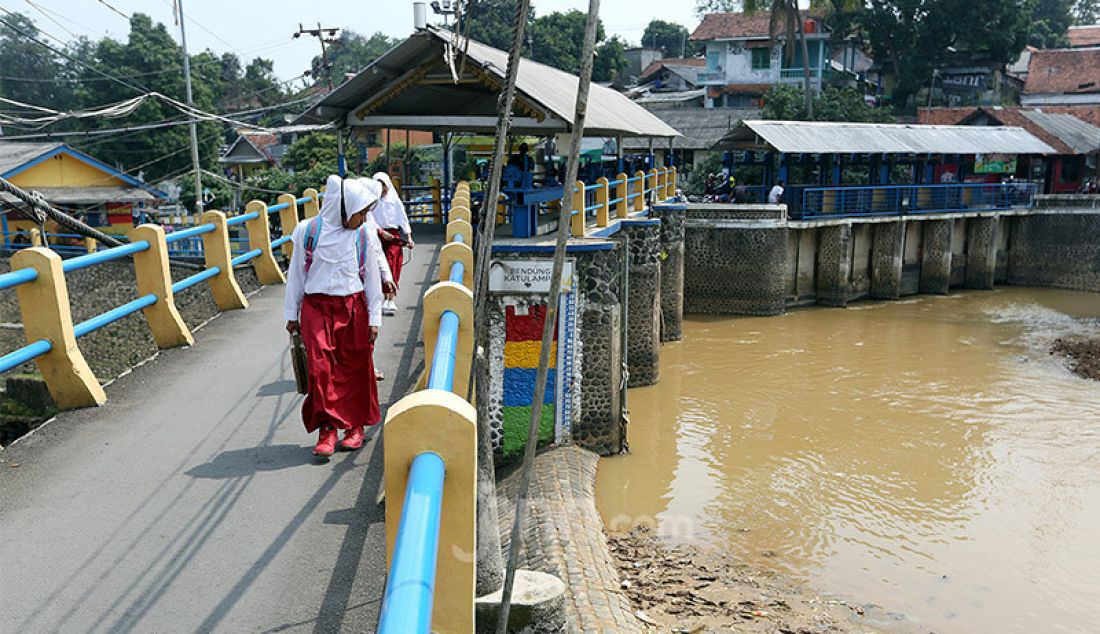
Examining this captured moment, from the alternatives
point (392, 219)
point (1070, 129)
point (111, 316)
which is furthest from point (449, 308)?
point (1070, 129)

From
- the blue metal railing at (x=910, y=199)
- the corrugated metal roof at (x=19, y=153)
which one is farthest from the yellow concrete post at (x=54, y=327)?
the blue metal railing at (x=910, y=199)

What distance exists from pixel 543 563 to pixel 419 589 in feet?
22.2

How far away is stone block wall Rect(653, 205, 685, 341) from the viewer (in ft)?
65.0

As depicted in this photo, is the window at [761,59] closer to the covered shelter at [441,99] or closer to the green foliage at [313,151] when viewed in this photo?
the green foliage at [313,151]

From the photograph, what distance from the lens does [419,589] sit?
1.55 meters

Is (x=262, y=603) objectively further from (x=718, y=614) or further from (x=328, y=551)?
(x=718, y=614)

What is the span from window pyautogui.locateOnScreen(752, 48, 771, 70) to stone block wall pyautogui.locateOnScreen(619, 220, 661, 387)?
27720 mm

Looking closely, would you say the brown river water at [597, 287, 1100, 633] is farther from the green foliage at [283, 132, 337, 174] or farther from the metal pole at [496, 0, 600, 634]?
the green foliage at [283, 132, 337, 174]

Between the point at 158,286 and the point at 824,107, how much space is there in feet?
100

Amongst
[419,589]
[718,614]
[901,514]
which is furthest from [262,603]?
[901,514]

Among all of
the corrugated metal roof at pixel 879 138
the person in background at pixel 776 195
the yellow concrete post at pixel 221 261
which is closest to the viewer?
the yellow concrete post at pixel 221 261

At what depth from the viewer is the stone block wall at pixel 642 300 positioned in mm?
16266

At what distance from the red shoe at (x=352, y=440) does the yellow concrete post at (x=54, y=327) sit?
69.9 inches

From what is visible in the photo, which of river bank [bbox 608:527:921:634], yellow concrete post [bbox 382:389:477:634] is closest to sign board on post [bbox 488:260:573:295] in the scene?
river bank [bbox 608:527:921:634]
